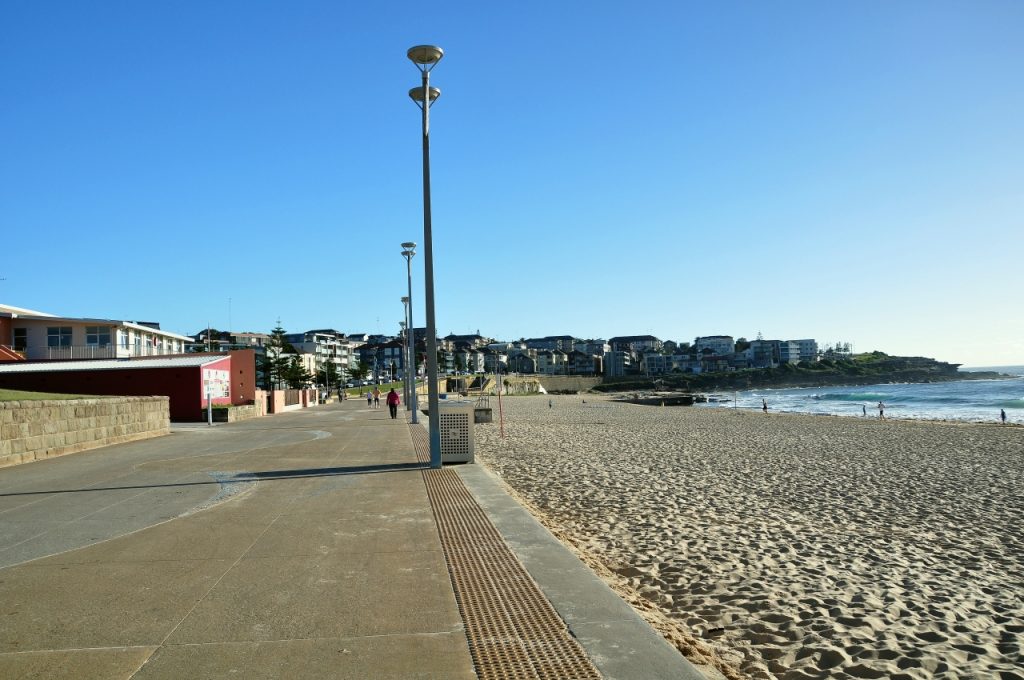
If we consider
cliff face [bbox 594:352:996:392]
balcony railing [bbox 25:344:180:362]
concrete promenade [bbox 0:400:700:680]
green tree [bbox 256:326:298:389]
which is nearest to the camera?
concrete promenade [bbox 0:400:700:680]

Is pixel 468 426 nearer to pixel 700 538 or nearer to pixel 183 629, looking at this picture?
pixel 700 538

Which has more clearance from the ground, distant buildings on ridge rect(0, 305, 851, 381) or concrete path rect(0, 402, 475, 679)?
distant buildings on ridge rect(0, 305, 851, 381)

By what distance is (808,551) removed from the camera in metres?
7.84

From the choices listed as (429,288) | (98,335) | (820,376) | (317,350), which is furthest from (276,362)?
(820,376)

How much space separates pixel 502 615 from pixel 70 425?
1570 cm

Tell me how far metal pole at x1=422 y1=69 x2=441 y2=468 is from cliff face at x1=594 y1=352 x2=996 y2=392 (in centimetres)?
12509

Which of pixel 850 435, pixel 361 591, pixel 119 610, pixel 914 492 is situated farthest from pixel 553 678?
pixel 850 435

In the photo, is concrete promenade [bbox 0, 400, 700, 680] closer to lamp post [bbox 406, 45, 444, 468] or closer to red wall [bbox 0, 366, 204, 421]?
lamp post [bbox 406, 45, 444, 468]

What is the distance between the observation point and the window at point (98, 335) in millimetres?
39062

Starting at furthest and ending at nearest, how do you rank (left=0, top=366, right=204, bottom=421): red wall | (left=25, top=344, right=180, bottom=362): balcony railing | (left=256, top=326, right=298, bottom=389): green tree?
(left=256, top=326, right=298, bottom=389): green tree < (left=25, top=344, right=180, bottom=362): balcony railing < (left=0, top=366, right=204, bottom=421): red wall

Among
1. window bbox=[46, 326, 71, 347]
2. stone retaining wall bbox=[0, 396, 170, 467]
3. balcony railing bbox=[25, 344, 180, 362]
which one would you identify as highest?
window bbox=[46, 326, 71, 347]

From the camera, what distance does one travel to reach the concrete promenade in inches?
161

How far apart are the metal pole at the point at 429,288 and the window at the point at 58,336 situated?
33735 mm

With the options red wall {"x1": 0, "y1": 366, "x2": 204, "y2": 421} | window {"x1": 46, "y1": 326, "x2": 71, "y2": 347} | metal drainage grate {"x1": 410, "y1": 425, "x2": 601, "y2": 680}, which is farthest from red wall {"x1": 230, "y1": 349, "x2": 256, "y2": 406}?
metal drainage grate {"x1": 410, "y1": 425, "x2": 601, "y2": 680}
